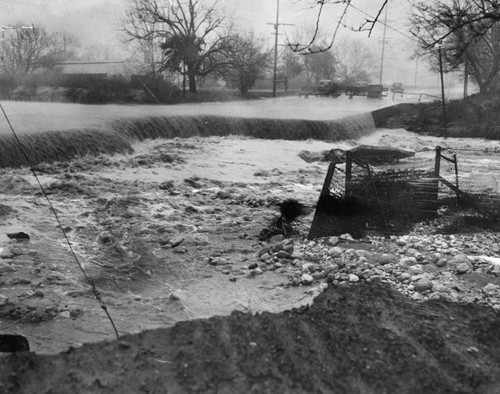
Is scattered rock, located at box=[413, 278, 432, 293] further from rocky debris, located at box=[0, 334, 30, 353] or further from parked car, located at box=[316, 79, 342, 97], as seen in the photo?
parked car, located at box=[316, 79, 342, 97]

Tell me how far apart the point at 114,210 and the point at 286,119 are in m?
9.85

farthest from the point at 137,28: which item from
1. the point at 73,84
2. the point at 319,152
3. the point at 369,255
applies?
the point at 369,255

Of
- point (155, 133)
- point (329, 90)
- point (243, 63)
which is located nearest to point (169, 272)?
point (155, 133)

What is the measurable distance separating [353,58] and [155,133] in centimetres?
5199

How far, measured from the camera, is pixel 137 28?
1077 inches

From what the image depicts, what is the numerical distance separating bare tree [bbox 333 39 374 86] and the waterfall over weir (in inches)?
1409

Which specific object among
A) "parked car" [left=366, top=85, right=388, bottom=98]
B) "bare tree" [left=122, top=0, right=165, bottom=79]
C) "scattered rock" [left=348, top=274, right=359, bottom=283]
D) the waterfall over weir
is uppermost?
"bare tree" [left=122, top=0, right=165, bottom=79]

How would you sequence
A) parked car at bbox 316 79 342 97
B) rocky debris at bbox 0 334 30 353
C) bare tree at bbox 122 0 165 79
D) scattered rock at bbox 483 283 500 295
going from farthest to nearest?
parked car at bbox 316 79 342 97 → bare tree at bbox 122 0 165 79 → scattered rock at bbox 483 283 500 295 → rocky debris at bbox 0 334 30 353

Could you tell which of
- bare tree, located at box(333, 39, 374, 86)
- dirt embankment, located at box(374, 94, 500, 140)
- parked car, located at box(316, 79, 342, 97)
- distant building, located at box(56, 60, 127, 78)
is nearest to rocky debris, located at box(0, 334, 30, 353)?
dirt embankment, located at box(374, 94, 500, 140)

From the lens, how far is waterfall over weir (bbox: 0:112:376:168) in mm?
8984

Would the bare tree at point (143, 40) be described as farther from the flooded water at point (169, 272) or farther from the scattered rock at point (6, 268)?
the scattered rock at point (6, 268)

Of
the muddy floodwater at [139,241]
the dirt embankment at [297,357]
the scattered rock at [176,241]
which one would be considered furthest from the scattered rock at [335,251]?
the scattered rock at [176,241]

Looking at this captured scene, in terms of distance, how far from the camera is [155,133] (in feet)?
41.8

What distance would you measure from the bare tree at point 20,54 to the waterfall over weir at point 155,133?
6.85 m
